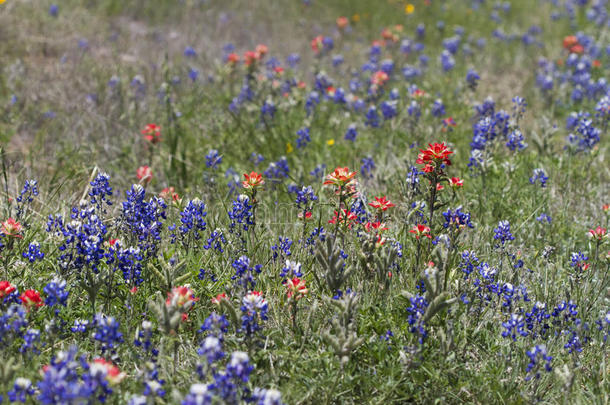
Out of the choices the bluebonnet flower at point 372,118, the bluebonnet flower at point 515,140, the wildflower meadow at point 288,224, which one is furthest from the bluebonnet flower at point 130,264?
the bluebonnet flower at point 372,118

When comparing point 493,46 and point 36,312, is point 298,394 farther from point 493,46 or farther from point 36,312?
point 493,46

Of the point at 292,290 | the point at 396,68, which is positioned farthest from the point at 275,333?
the point at 396,68

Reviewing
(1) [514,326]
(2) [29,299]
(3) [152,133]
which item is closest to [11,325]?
(2) [29,299]

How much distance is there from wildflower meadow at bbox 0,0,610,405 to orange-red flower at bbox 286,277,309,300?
0.04ft

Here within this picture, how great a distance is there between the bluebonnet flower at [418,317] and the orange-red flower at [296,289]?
0.48m

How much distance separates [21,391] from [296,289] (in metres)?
1.16

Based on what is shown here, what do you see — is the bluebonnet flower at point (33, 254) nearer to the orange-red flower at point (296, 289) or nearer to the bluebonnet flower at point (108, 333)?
the bluebonnet flower at point (108, 333)

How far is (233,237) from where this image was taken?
10.5 feet

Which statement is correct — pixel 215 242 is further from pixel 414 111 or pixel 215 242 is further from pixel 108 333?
pixel 414 111

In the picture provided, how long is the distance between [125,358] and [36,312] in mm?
492

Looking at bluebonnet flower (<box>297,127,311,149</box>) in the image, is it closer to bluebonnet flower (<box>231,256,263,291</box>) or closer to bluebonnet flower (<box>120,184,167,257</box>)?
bluebonnet flower (<box>120,184,167,257</box>)

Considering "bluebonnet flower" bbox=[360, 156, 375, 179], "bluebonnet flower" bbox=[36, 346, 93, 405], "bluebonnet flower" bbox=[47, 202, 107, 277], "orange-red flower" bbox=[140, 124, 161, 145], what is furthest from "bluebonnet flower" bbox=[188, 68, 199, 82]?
"bluebonnet flower" bbox=[36, 346, 93, 405]

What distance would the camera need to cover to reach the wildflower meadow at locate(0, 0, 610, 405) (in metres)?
2.34

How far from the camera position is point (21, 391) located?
1.96 meters
